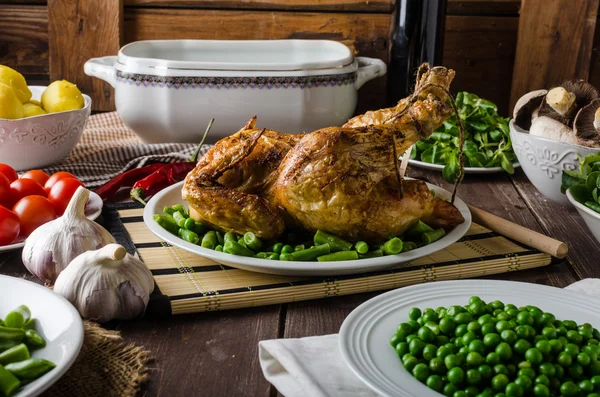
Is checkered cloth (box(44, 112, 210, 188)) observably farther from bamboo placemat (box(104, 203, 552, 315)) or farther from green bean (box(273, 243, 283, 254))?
green bean (box(273, 243, 283, 254))

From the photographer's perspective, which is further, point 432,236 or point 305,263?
point 432,236

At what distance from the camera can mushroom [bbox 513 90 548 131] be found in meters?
2.62

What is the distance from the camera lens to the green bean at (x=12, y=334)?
129 cm

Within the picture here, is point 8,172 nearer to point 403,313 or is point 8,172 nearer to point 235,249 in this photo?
point 235,249

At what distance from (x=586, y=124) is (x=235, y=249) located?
4.36 feet

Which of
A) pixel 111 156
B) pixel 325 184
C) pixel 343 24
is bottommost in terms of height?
pixel 111 156

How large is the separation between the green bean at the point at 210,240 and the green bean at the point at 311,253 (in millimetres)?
220

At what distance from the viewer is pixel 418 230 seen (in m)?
1.92

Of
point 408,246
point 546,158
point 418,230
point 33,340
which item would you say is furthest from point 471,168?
point 33,340

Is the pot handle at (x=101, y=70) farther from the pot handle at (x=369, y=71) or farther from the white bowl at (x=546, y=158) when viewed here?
the white bowl at (x=546, y=158)

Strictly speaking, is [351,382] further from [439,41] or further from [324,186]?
[439,41]

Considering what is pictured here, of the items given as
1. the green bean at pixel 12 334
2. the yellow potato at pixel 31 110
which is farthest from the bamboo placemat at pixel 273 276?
the yellow potato at pixel 31 110

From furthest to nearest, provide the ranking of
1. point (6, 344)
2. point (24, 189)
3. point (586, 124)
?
1. point (586, 124)
2. point (24, 189)
3. point (6, 344)

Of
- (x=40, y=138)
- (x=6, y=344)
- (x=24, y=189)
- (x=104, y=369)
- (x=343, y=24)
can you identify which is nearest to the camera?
(x=6, y=344)
